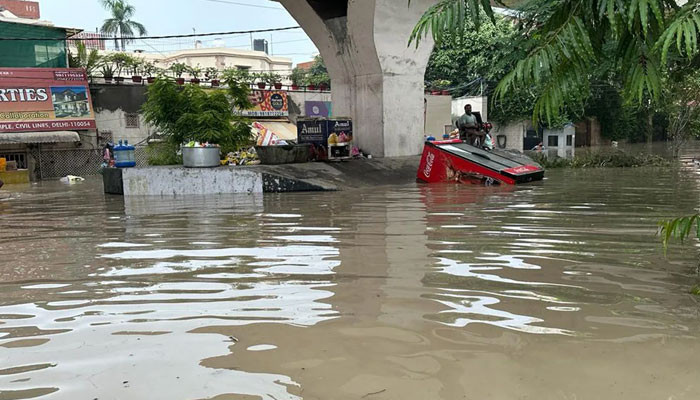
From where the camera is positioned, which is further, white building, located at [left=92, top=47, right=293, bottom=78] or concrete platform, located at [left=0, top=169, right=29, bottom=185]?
white building, located at [left=92, top=47, right=293, bottom=78]

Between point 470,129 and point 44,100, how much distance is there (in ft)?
60.1

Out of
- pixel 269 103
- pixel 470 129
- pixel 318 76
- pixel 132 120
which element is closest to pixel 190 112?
pixel 470 129

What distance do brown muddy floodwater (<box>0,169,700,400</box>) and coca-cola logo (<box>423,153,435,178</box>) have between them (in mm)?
5054

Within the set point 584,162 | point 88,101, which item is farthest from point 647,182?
point 88,101

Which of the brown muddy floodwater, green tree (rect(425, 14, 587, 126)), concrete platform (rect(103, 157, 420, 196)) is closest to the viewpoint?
the brown muddy floodwater

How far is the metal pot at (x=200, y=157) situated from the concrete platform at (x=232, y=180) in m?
0.19

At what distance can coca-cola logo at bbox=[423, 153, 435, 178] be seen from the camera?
1142cm

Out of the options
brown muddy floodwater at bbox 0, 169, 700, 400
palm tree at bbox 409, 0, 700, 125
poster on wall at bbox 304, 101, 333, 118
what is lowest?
brown muddy floodwater at bbox 0, 169, 700, 400

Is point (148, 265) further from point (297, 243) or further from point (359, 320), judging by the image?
point (359, 320)

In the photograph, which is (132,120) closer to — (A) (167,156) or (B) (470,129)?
(A) (167,156)

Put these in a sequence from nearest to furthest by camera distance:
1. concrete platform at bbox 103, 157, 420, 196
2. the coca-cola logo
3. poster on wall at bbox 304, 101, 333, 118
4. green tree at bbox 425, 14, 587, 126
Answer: concrete platform at bbox 103, 157, 420, 196, the coca-cola logo, poster on wall at bbox 304, 101, 333, 118, green tree at bbox 425, 14, 587, 126

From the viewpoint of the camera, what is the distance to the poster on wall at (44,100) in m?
22.1

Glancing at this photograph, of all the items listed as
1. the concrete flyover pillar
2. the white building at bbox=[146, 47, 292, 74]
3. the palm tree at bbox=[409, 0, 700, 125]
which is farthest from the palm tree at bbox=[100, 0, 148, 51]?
the palm tree at bbox=[409, 0, 700, 125]

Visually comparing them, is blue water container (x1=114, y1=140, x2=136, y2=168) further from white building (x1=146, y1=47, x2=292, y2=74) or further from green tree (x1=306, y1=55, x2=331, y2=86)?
white building (x1=146, y1=47, x2=292, y2=74)
